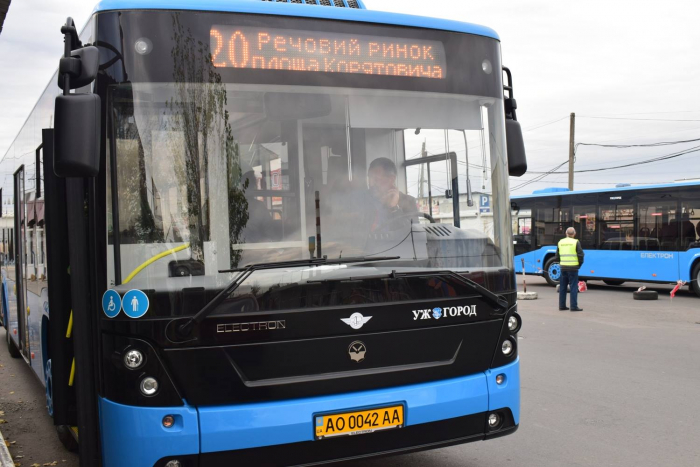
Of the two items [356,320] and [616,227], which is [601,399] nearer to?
[356,320]

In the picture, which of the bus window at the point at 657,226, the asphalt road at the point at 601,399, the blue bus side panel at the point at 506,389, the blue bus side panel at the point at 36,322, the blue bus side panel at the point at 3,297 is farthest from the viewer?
the bus window at the point at 657,226

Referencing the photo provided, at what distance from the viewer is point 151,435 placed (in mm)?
3859

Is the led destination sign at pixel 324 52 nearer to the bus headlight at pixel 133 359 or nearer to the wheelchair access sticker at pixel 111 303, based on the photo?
the wheelchair access sticker at pixel 111 303

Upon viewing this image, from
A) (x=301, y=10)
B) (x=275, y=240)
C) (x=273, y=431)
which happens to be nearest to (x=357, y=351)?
(x=273, y=431)

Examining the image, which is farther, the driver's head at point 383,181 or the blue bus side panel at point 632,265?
the blue bus side panel at point 632,265

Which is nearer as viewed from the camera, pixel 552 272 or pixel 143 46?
pixel 143 46

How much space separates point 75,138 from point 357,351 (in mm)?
1880

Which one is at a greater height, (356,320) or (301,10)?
(301,10)

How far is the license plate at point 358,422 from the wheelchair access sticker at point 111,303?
1211 millimetres

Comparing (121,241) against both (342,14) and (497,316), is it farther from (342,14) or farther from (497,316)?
(497,316)

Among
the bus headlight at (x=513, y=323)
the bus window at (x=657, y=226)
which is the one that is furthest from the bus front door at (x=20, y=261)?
the bus window at (x=657, y=226)

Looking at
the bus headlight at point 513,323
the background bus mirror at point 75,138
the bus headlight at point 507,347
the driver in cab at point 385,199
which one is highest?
the background bus mirror at point 75,138

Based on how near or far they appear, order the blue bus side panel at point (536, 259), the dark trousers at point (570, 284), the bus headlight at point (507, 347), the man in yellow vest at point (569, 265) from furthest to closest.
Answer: the blue bus side panel at point (536, 259) < the man in yellow vest at point (569, 265) < the dark trousers at point (570, 284) < the bus headlight at point (507, 347)

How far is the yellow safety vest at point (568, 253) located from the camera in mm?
15977
